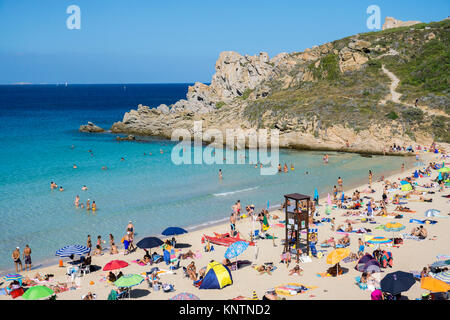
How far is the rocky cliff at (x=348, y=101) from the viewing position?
51.3m

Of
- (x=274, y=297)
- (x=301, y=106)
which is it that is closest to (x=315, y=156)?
(x=301, y=106)

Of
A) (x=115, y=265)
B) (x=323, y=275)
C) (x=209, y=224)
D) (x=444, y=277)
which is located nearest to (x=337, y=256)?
(x=323, y=275)

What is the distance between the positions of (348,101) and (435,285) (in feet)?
158

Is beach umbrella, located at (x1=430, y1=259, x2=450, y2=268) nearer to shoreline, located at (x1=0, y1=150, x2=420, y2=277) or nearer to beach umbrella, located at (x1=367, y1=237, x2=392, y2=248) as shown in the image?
beach umbrella, located at (x1=367, y1=237, x2=392, y2=248)

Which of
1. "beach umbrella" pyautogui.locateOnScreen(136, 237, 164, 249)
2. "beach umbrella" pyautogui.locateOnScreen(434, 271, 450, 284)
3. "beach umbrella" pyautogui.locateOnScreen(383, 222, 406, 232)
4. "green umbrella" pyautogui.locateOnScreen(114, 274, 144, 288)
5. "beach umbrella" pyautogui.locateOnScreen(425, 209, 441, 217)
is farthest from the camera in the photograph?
"beach umbrella" pyautogui.locateOnScreen(425, 209, 441, 217)

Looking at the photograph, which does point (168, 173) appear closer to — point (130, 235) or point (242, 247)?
point (130, 235)

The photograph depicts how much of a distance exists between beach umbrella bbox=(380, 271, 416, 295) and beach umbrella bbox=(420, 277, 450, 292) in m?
0.45

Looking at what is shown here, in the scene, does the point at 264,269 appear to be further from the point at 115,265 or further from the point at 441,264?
the point at 441,264

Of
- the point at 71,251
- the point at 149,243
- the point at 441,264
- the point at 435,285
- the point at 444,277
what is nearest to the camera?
the point at 435,285

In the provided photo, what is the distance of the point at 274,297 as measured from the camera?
1262cm

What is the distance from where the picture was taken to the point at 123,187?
1350 inches

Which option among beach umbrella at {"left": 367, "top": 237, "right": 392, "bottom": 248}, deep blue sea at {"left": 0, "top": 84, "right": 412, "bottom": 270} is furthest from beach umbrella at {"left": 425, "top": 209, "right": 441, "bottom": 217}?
deep blue sea at {"left": 0, "top": 84, "right": 412, "bottom": 270}

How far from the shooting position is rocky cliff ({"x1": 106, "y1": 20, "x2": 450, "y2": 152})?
168ft
